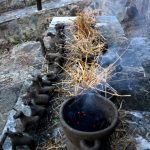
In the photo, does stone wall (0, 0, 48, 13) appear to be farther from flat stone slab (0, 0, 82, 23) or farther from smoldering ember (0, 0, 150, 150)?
smoldering ember (0, 0, 150, 150)

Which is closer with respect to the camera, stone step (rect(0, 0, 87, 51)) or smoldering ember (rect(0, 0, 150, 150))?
smoldering ember (rect(0, 0, 150, 150))

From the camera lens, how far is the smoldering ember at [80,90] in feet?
11.7

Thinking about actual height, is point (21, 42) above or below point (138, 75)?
below

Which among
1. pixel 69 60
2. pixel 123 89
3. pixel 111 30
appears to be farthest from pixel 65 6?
pixel 123 89

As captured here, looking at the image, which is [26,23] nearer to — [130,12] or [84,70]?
[130,12]

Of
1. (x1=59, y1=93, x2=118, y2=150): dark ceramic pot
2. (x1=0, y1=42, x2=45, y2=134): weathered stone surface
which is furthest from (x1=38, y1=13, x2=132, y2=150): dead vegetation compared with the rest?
(x1=0, y1=42, x2=45, y2=134): weathered stone surface

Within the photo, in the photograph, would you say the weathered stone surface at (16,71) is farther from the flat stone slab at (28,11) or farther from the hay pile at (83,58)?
the flat stone slab at (28,11)

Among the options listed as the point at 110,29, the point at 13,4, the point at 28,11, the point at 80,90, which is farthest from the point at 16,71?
the point at 13,4

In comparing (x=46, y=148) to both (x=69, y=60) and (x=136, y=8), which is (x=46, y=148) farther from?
(x=136, y=8)

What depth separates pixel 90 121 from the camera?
140 inches

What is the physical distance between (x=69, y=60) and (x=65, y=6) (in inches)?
234

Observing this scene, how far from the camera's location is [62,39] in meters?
6.36

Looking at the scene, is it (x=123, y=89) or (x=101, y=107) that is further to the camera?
(x=123, y=89)

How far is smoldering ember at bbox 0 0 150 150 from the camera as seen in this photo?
3.57 metres
